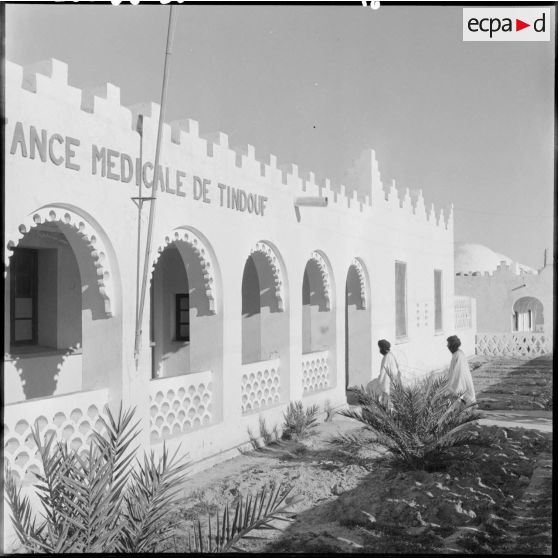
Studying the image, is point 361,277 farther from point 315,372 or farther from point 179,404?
point 179,404

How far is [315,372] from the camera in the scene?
33.9ft

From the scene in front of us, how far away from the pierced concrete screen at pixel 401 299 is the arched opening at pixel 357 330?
5.91 ft

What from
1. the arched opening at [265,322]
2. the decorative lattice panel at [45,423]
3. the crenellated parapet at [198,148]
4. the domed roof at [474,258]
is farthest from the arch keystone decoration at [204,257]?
the domed roof at [474,258]

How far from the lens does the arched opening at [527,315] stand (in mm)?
29328

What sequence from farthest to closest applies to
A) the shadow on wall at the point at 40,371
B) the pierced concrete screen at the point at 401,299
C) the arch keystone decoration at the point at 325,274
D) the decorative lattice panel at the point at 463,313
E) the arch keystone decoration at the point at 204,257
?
1. the decorative lattice panel at the point at 463,313
2. the pierced concrete screen at the point at 401,299
3. the arch keystone decoration at the point at 325,274
4. the shadow on wall at the point at 40,371
5. the arch keystone decoration at the point at 204,257

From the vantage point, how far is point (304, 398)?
9750 millimetres

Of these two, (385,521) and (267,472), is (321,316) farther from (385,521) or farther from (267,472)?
(385,521)

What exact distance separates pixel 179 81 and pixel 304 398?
519cm

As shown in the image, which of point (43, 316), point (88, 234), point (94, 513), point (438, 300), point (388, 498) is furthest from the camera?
point (438, 300)

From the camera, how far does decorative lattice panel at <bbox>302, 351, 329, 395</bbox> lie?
396 inches

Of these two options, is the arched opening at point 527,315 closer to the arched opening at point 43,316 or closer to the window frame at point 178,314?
the window frame at point 178,314

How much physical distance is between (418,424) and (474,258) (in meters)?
29.1

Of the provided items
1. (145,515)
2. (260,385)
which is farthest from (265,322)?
(145,515)

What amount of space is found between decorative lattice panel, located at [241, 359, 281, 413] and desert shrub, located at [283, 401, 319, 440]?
10.8 inches
